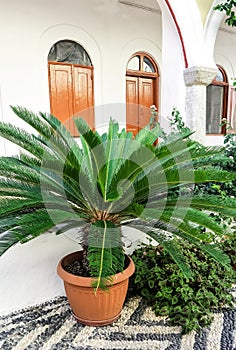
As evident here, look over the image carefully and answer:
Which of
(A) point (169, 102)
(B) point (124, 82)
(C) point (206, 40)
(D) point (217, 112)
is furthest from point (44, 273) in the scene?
(D) point (217, 112)

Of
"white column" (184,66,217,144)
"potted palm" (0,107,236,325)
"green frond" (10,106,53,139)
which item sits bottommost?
"potted palm" (0,107,236,325)

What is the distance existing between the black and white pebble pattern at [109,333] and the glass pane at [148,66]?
5047mm

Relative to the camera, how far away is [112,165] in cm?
189

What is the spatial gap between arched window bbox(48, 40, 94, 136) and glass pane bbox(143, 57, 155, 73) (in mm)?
1299

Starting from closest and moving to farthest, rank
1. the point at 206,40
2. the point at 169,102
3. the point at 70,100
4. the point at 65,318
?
1. the point at 65,318
2. the point at 206,40
3. the point at 169,102
4. the point at 70,100

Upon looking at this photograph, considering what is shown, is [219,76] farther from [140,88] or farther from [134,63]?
[134,63]

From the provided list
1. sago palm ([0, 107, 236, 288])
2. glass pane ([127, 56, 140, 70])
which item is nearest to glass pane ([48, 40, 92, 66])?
glass pane ([127, 56, 140, 70])

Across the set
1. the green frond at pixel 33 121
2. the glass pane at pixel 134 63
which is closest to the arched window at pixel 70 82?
the glass pane at pixel 134 63

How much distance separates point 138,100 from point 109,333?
4.98 metres

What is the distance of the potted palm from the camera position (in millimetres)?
1770

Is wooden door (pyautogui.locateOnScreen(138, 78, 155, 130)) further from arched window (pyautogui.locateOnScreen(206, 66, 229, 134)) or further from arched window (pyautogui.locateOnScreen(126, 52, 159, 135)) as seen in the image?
arched window (pyautogui.locateOnScreen(206, 66, 229, 134))

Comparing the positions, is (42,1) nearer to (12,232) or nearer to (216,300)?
(12,232)

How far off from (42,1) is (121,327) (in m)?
4.94

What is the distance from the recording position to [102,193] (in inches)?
71.2
